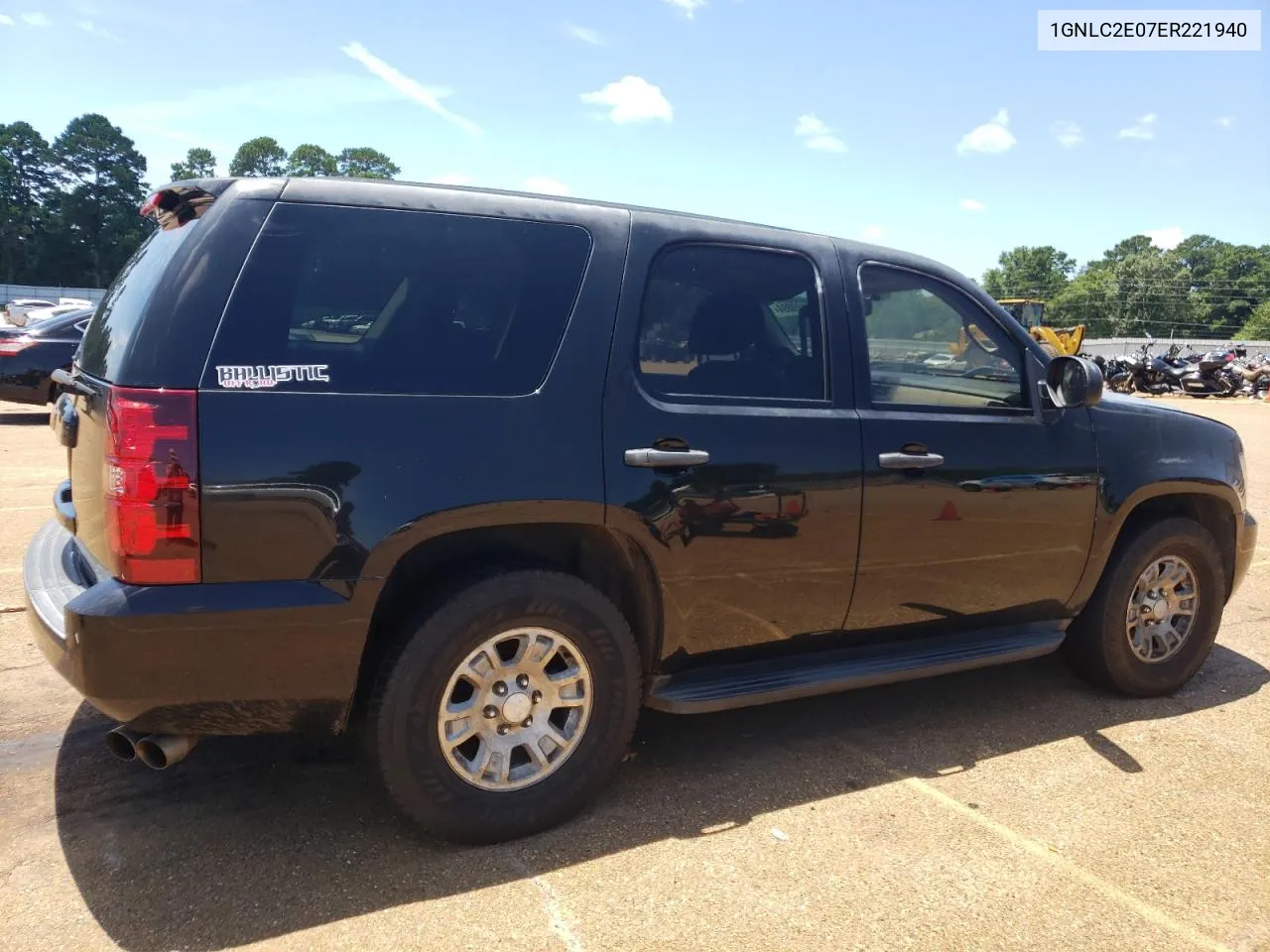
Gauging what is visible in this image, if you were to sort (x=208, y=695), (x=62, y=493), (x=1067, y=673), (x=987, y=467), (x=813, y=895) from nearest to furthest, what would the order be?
1. (x=208, y=695)
2. (x=813, y=895)
3. (x=62, y=493)
4. (x=987, y=467)
5. (x=1067, y=673)

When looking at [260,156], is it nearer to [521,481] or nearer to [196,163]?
[196,163]

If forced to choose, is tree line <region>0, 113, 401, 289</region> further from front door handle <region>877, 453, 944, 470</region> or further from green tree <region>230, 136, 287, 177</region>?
front door handle <region>877, 453, 944, 470</region>

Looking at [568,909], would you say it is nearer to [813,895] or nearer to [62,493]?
[813,895]

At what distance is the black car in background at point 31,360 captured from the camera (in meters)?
11.2

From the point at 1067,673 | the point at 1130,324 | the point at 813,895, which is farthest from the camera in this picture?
the point at 1130,324

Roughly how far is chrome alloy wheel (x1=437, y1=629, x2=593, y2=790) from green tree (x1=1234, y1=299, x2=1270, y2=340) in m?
102

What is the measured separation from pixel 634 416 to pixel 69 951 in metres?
2.06

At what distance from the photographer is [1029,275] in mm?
129750

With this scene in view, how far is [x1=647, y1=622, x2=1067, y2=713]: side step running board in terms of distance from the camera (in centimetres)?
309

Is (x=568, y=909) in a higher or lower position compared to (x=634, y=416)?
lower

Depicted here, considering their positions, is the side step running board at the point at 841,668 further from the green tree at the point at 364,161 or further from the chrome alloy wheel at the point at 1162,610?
the green tree at the point at 364,161

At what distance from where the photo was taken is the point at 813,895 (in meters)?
2.60

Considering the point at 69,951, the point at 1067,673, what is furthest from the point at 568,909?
the point at 1067,673

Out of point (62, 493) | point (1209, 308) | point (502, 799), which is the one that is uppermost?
point (1209, 308)
